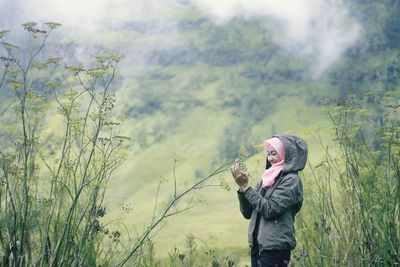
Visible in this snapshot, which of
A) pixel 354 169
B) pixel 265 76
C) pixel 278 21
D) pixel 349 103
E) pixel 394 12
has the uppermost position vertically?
pixel 278 21

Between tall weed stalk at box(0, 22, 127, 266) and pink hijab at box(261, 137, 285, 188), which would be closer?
tall weed stalk at box(0, 22, 127, 266)

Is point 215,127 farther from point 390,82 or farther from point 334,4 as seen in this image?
point 334,4

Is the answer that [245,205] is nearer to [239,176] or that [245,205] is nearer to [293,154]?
[239,176]

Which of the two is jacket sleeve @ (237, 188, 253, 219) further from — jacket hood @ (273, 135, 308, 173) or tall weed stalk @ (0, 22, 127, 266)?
tall weed stalk @ (0, 22, 127, 266)

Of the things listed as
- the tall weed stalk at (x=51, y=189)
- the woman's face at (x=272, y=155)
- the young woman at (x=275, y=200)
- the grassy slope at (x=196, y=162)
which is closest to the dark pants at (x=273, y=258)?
the young woman at (x=275, y=200)

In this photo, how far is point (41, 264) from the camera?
3.39m

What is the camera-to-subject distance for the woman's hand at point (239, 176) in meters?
3.43

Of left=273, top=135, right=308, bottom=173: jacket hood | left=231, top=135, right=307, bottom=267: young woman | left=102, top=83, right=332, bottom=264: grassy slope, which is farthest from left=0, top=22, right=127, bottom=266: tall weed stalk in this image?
left=102, top=83, right=332, bottom=264: grassy slope

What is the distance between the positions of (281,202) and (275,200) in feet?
0.13

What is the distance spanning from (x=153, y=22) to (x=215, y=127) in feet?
199

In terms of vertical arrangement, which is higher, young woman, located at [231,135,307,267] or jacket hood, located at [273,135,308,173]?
jacket hood, located at [273,135,308,173]

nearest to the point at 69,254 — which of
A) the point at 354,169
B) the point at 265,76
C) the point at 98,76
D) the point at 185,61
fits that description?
the point at 98,76

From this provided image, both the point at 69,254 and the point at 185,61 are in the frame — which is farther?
the point at 185,61

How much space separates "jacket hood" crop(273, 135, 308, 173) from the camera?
11.8ft
